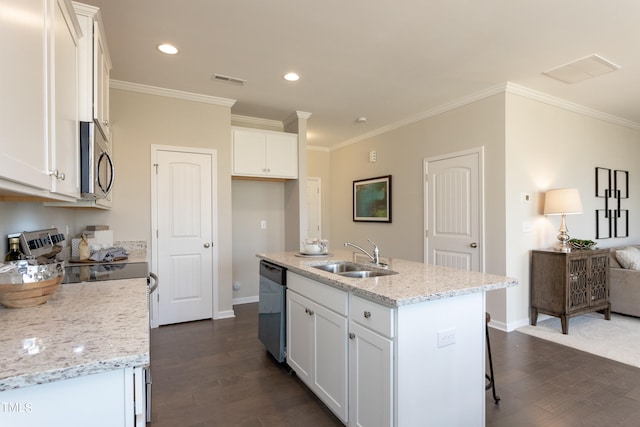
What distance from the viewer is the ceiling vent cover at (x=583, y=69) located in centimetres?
Answer: 307

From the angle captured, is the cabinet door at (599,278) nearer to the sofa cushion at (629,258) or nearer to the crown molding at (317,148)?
the sofa cushion at (629,258)

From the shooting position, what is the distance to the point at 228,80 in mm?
3549

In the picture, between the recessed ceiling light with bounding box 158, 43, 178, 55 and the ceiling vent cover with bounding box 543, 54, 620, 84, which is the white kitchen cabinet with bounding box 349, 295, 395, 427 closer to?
the recessed ceiling light with bounding box 158, 43, 178, 55

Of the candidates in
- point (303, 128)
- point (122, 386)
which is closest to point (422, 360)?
point (122, 386)

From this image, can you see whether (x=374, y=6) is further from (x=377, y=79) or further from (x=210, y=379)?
(x=210, y=379)

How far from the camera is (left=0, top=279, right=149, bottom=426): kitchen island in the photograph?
81 cm

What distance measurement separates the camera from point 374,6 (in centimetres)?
231

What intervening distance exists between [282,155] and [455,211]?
236 centimetres

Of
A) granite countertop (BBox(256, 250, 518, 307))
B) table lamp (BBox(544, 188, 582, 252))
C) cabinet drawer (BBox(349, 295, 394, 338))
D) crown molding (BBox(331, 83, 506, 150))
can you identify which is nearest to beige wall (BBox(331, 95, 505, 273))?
crown molding (BBox(331, 83, 506, 150))

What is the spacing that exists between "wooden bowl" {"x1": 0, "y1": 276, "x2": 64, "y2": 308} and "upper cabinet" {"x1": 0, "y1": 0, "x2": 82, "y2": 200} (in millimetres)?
353

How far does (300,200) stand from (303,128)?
3.35 ft

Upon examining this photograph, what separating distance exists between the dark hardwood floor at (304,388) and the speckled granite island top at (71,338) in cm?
112

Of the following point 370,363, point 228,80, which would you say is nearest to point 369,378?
point 370,363

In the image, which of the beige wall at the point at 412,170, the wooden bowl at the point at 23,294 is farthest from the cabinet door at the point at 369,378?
the beige wall at the point at 412,170
